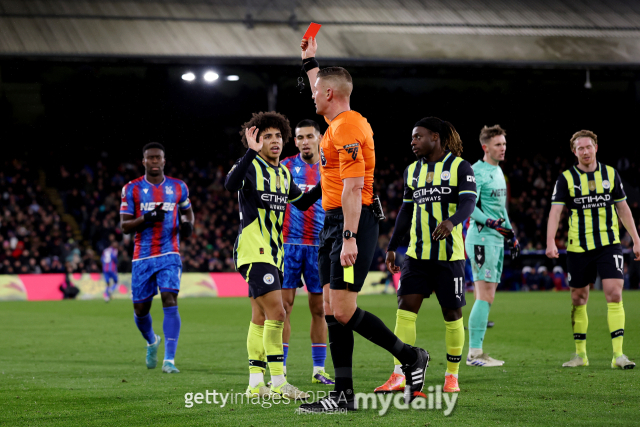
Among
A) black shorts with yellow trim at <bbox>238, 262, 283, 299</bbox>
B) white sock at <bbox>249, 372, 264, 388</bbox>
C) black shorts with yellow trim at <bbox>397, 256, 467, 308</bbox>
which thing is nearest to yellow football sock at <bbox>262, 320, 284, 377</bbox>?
white sock at <bbox>249, 372, 264, 388</bbox>

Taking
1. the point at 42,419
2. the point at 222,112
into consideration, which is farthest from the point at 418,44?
the point at 42,419

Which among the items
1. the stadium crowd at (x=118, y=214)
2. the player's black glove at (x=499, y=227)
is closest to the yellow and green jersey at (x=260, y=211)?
the player's black glove at (x=499, y=227)

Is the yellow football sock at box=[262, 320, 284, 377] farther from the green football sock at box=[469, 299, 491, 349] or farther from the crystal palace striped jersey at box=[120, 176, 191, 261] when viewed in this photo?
the green football sock at box=[469, 299, 491, 349]

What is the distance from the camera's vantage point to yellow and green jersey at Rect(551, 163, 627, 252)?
6.75 meters

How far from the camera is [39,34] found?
18484 millimetres

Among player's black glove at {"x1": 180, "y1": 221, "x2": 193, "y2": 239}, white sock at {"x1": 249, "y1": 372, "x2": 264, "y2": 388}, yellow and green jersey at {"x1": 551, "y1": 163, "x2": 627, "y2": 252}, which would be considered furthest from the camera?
player's black glove at {"x1": 180, "y1": 221, "x2": 193, "y2": 239}

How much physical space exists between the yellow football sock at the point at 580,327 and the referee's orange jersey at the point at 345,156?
10.7ft

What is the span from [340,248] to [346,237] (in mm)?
187

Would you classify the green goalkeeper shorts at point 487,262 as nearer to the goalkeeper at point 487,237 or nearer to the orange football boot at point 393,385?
the goalkeeper at point 487,237

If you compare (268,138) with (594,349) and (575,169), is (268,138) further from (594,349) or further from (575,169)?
(594,349)

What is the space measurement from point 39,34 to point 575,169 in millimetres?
15754

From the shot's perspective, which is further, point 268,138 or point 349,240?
point 268,138

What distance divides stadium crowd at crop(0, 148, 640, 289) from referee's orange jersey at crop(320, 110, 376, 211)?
18.1 m

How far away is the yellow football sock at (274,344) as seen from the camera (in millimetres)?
5133
